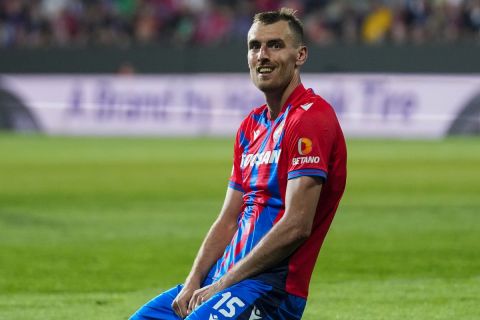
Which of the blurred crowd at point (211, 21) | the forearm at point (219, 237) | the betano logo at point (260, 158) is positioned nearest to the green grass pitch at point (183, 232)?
the forearm at point (219, 237)

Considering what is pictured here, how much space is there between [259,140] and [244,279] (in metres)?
0.70

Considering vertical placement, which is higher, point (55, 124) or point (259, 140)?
point (259, 140)

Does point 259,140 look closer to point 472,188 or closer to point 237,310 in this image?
point 237,310

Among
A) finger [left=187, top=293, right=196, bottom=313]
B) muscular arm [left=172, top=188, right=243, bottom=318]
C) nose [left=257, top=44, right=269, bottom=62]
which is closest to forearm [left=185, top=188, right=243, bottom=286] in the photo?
muscular arm [left=172, top=188, right=243, bottom=318]

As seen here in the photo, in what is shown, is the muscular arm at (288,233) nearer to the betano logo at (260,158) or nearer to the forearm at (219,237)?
the betano logo at (260,158)

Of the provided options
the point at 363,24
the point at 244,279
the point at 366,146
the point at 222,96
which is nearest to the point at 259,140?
the point at 244,279

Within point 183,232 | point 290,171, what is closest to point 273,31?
point 290,171

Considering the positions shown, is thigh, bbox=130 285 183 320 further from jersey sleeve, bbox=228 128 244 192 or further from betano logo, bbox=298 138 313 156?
betano logo, bbox=298 138 313 156

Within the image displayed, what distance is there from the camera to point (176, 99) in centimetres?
2730

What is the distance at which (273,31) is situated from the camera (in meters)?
5.21

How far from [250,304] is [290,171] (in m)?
0.63

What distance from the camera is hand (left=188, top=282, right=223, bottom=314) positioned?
16.7ft

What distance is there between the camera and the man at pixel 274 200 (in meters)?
5.03

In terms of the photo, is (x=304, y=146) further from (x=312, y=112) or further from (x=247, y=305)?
(x=247, y=305)
